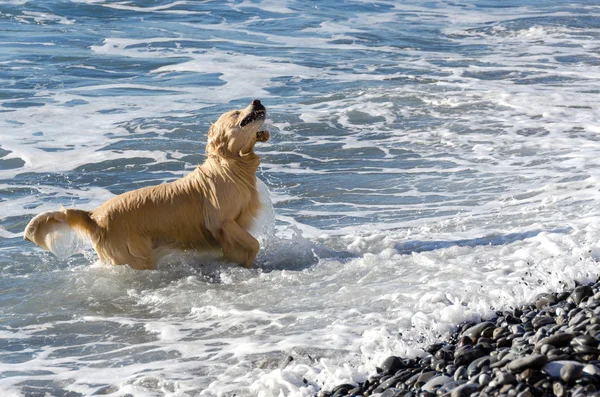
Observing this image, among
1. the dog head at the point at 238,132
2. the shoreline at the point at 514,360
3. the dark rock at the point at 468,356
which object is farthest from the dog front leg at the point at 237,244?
the dark rock at the point at 468,356

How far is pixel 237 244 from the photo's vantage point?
23.6 feet

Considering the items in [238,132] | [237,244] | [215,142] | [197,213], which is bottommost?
[237,244]

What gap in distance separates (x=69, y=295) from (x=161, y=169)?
13.4ft

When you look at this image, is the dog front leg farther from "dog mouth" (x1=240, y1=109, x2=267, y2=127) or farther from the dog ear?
"dog mouth" (x1=240, y1=109, x2=267, y2=127)

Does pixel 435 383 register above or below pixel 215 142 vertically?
below

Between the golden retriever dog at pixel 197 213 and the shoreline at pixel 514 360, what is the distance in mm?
2520

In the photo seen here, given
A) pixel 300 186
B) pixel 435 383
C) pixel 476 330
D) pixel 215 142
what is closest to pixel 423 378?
pixel 435 383

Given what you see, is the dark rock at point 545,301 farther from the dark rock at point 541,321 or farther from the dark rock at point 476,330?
the dark rock at point 476,330

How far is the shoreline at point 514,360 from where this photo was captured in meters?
4.11

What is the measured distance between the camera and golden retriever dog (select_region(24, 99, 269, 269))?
709cm

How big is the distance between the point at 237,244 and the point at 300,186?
2.76 metres

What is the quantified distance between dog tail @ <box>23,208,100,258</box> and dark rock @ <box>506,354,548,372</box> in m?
3.91

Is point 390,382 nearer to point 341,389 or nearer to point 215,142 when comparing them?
point 341,389

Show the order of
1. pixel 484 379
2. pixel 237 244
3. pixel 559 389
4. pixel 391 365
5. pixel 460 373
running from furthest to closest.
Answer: pixel 237 244
pixel 391 365
pixel 460 373
pixel 484 379
pixel 559 389
